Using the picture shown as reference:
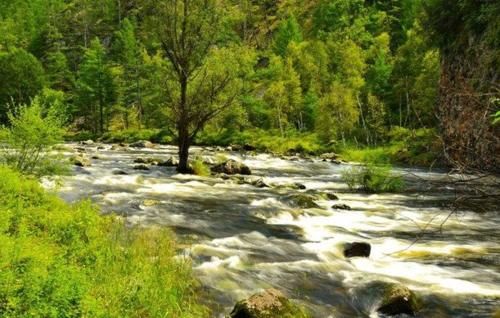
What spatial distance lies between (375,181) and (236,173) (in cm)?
943

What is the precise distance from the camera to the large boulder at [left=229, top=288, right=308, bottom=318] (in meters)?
8.53

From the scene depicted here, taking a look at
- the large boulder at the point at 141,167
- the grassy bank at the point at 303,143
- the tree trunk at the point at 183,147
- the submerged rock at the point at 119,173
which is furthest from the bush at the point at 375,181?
the grassy bank at the point at 303,143

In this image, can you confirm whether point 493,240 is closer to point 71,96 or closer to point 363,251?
point 363,251

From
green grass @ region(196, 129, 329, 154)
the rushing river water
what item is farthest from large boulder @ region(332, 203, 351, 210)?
green grass @ region(196, 129, 329, 154)

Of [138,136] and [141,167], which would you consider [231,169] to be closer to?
[141,167]

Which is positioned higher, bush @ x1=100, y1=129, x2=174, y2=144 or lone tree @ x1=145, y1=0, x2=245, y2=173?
lone tree @ x1=145, y1=0, x2=245, y2=173

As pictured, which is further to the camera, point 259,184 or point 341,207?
point 259,184

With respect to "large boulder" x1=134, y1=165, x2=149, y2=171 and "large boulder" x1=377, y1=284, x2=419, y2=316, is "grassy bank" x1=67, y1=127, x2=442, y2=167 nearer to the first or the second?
"large boulder" x1=134, y1=165, x2=149, y2=171

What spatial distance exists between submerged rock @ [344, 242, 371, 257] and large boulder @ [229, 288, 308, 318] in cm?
547

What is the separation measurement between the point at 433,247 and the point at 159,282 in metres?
9.73

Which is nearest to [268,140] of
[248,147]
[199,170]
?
[248,147]

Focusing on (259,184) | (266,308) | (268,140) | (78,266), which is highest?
(78,266)

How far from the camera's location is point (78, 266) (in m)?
8.88

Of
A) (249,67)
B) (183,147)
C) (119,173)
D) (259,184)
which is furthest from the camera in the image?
(249,67)
